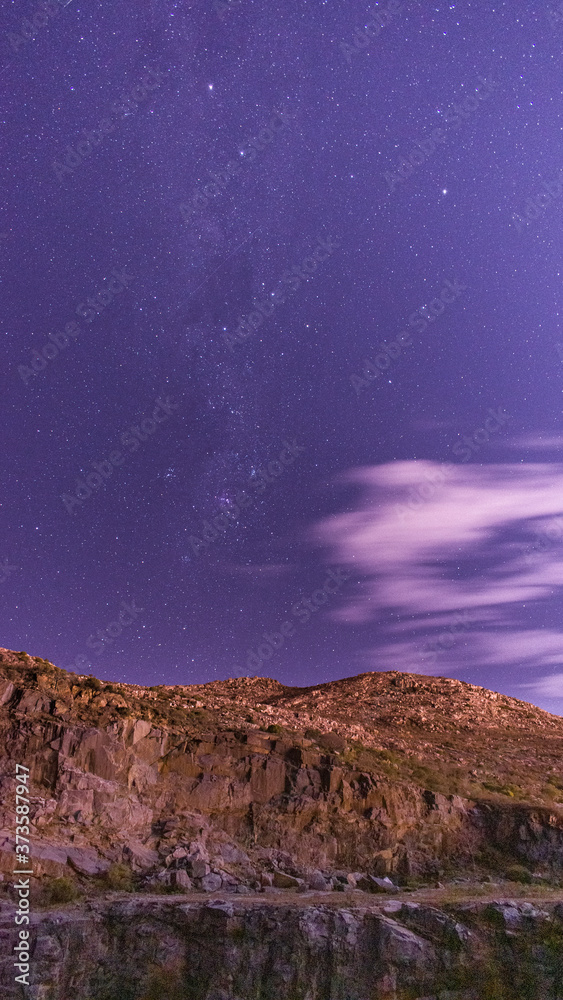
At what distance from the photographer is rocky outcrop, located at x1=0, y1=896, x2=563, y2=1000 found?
17625 mm

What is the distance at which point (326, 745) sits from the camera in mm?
30828

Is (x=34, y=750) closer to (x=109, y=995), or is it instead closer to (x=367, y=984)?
(x=109, y=995)

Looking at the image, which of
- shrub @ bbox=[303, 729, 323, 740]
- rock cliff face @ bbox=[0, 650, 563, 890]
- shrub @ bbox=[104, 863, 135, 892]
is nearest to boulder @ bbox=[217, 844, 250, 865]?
rock cliff face @ bbox=[0, 650, 563, 890]

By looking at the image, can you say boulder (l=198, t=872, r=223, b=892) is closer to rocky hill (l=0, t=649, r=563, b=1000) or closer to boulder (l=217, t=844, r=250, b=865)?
rocky hill (l=0, t=649, r=563, b=1000)

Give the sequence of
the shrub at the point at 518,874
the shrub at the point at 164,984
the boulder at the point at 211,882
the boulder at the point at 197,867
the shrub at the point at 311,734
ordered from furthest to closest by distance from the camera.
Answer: the shrub at the point at 311,734
the shrub at the point at 518,874
the boulder at the point at 197,867
the boulder at the point at 211,882
the shrub at the point at 164,984

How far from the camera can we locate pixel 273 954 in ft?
60.4

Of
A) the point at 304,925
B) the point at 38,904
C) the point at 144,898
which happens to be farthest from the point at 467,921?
the point at 38,904

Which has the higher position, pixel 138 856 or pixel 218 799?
pixel 218 799

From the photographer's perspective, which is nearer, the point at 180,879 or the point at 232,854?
the point at 180,879

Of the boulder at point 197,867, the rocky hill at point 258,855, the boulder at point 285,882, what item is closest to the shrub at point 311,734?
the rocky hill at point 258,855

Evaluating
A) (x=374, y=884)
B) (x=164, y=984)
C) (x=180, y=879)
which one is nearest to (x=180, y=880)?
(x=180, y=879)

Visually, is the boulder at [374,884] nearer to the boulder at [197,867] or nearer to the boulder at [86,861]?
the boulder at [197,867]

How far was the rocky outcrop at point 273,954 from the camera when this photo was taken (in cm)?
1762

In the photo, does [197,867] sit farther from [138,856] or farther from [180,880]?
[138,856]
